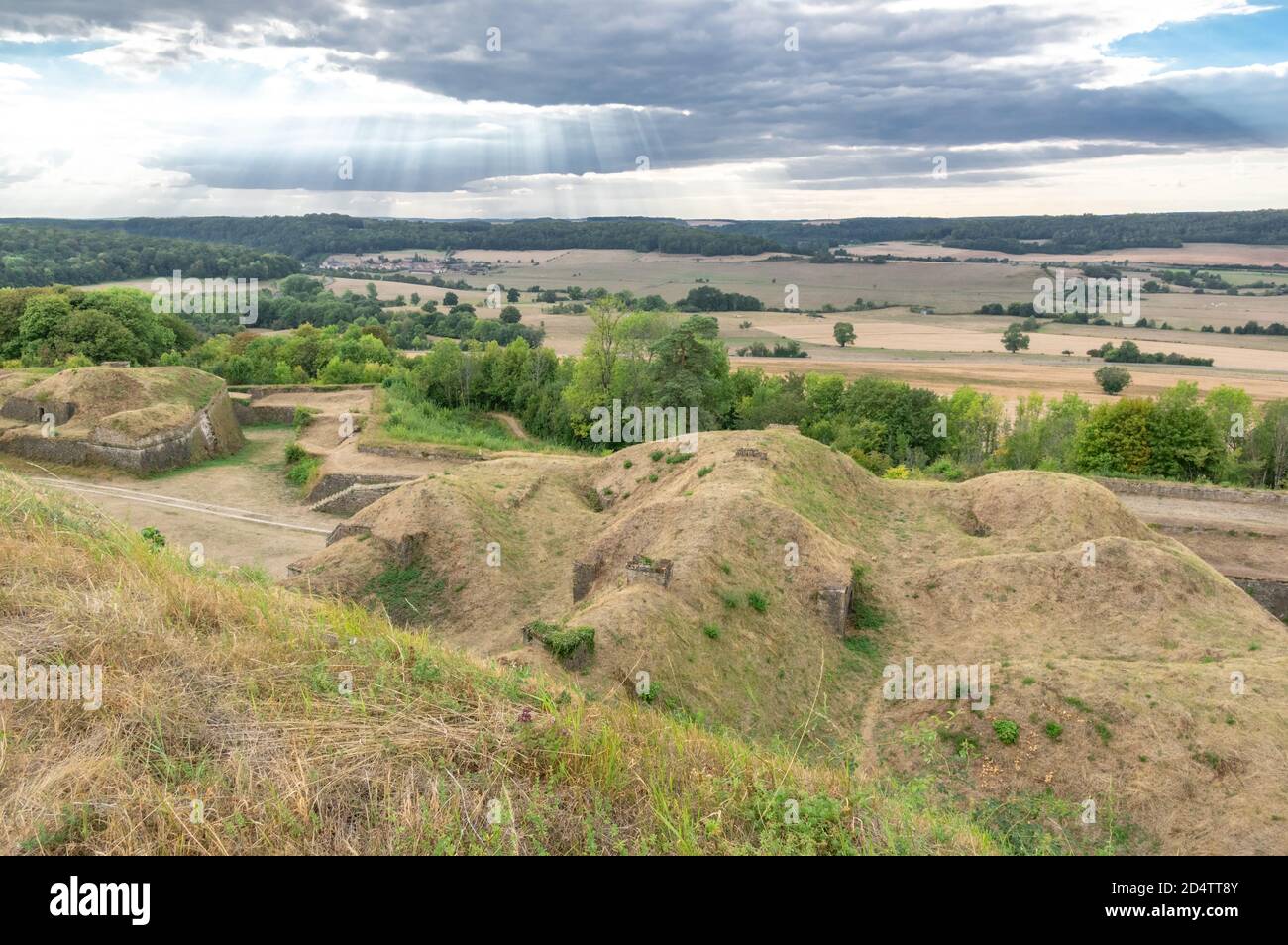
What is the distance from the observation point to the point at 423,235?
18288 cm

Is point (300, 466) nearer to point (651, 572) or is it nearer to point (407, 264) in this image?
point (651, 572)

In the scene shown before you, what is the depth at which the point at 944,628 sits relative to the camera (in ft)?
64.2

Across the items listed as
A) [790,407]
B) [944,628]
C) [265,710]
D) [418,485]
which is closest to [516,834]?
[265,710]

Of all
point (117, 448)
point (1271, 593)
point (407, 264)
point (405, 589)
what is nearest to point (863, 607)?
point (405, 589)

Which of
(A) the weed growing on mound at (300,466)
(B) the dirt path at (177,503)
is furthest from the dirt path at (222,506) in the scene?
(A) the weed growing on mound at (300,466)

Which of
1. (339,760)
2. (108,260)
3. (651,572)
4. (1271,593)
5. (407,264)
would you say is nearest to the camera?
(339,760)

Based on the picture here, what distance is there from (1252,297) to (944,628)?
13399cm

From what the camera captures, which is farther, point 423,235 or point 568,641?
point 423,235

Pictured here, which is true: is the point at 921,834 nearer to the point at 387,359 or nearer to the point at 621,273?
the point at 387,359

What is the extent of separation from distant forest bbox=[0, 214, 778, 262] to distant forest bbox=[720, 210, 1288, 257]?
68.7ft

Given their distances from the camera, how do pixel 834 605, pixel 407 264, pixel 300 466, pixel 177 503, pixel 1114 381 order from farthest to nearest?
1. pixel 407 264
2. pixel 1114 381
3. pixel 300 466
4. pixel 177 503
5. pixel 834 605

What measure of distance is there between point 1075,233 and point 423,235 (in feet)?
440

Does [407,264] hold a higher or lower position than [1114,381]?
higher

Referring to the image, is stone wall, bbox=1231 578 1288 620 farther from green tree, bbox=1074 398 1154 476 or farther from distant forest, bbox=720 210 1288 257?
distant forest, bbox=720 210 1288 257
